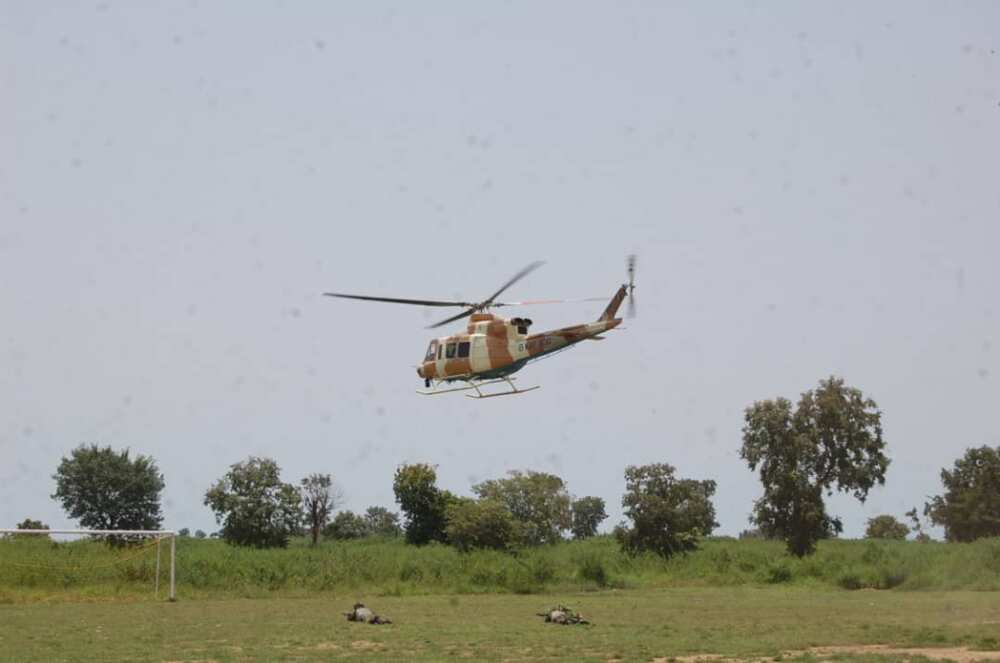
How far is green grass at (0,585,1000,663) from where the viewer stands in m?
24.5

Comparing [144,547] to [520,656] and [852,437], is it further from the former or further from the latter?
[852,437]

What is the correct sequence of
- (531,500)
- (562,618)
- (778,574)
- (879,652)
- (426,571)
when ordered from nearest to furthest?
(879,652) < (562,618) < (426,571) < (778,574) < (531,500)

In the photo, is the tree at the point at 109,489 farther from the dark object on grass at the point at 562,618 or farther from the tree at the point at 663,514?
the dark object on grass at the point at 562,618

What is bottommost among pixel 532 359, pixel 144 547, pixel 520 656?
pixel 520 656

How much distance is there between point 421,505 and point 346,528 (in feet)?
87.8

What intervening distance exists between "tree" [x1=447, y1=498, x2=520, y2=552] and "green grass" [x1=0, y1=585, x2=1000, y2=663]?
47.9 feet

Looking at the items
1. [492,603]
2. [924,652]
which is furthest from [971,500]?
[924,652]

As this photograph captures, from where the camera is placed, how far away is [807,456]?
68.4m

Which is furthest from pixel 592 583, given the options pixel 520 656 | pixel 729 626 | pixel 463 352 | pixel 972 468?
pixel 972 468

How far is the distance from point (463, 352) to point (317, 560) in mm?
13121

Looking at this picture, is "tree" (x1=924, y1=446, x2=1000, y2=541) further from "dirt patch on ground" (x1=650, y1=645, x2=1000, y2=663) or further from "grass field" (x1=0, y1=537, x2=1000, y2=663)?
"dirt patch on ground" (x1=650, y1=645, x2=1000, y2=663)

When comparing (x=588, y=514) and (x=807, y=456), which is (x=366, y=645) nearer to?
(x=807, y=456)

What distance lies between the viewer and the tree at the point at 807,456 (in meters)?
67.6

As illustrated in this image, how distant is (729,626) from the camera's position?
30.4m
